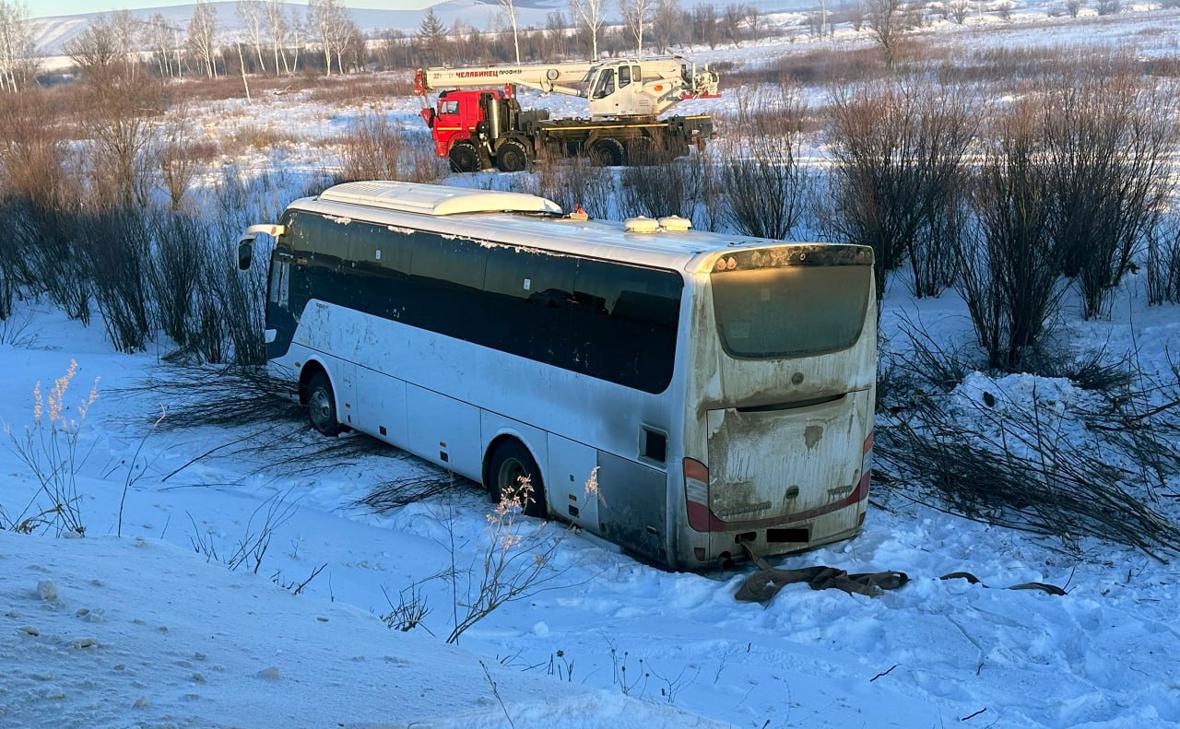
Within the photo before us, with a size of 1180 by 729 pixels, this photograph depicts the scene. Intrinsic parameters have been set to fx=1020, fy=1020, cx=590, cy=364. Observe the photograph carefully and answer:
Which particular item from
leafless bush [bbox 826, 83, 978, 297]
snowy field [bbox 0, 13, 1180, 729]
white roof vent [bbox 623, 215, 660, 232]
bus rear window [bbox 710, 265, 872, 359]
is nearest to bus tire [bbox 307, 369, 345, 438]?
snowy field [bbox 0, 13, 1180, 729]

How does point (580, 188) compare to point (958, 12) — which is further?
point (958, 12)

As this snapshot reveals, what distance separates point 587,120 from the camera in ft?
112

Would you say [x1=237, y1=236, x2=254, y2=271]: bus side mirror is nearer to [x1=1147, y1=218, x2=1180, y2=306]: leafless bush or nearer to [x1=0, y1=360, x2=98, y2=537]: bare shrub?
[x1=0, y1=360, x2=98, y2=537]: bare shrub

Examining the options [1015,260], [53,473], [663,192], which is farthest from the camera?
[663,192]

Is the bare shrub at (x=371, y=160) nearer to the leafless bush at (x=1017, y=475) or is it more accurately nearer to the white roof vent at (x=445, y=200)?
the white roof vent at (x=445, y=200)

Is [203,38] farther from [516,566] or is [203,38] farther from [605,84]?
[516,566]

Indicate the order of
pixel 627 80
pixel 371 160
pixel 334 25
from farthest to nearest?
pixel 334 25 → pixel 627 80 → pixel 371 160

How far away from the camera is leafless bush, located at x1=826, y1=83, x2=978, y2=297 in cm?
1595

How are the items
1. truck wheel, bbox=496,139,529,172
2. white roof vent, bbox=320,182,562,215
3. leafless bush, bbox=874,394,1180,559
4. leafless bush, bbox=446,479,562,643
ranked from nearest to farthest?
leafless bush, bbox=446,479,562,643 → leafless bush, bbox=874,394,1180,559 → white roof vent, bbox=320,182,562,215 → truck wheel, bbox=496,139,529,172

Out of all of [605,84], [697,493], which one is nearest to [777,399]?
[697,493]

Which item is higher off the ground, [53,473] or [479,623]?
[53,473]

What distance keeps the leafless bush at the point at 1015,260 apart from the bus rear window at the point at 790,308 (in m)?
6.47

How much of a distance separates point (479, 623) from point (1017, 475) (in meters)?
5.15

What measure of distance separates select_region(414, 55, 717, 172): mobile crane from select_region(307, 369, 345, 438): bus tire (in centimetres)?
2082
